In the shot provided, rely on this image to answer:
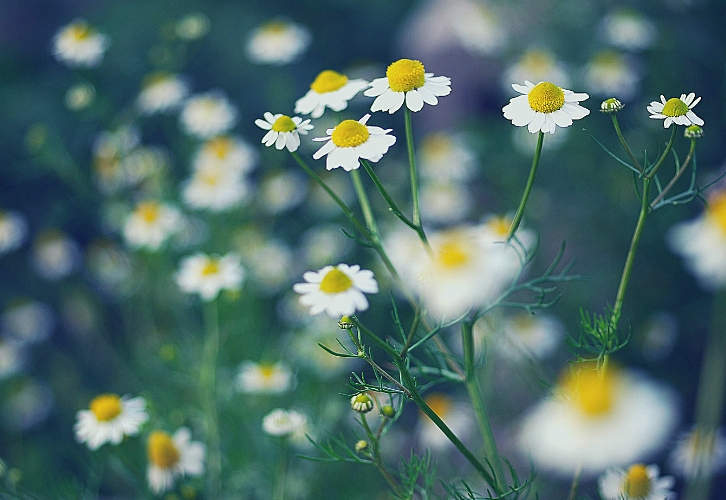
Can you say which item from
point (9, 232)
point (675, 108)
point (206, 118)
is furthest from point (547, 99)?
point (9, 232)

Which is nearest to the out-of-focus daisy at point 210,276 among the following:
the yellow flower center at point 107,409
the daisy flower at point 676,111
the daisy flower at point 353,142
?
the yellow flower center at point 107,409

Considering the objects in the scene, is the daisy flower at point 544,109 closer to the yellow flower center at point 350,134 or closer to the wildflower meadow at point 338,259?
the wildflower meadow at point 338,259

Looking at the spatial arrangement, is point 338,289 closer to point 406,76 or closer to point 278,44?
point 406,76

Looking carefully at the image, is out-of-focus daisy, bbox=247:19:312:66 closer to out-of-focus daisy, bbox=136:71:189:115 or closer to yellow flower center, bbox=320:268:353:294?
out-of-focus daisy, bbox=136:71:189:115

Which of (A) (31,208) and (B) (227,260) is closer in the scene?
(B) (227,260)

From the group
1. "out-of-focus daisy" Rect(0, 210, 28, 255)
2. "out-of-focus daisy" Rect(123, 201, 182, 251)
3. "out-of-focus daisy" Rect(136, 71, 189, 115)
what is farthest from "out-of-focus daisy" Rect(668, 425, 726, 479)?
"out-of-focus daisy" Rect(0, 210, 28, 255)

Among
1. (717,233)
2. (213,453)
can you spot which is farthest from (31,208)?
(717,233)

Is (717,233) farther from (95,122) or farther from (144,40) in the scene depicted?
(144,40)
